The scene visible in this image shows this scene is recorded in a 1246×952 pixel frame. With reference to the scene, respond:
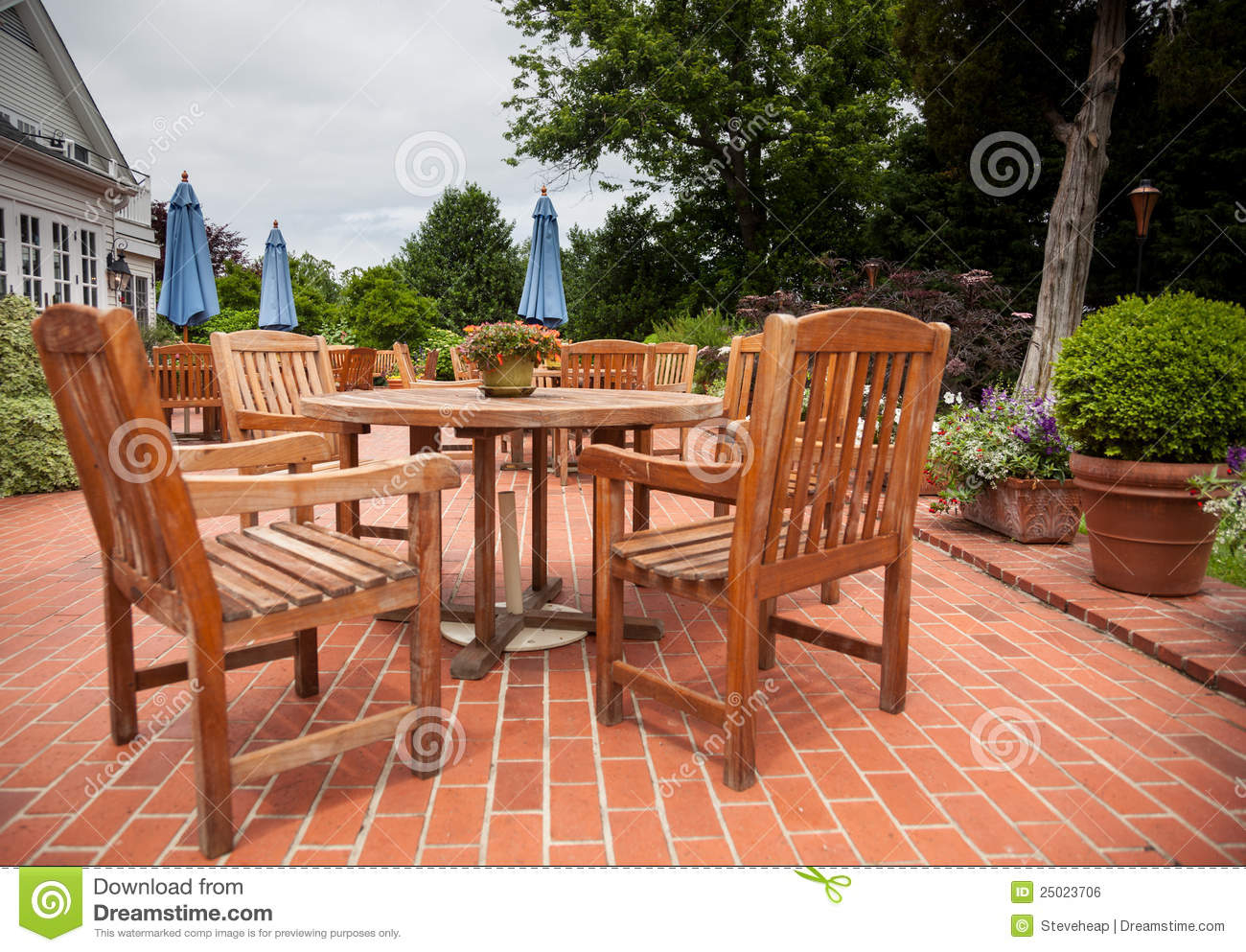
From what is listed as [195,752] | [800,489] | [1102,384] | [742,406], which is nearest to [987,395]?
[1102,384]

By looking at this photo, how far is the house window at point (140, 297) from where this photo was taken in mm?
14812

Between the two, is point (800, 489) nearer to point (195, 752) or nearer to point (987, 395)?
point (195, 752)

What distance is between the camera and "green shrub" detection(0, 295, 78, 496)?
5.59 metres

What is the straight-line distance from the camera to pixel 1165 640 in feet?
9.19

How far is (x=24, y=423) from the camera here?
221 inches

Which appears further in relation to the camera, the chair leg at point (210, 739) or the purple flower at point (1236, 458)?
the purple flower at point (1236, 458)

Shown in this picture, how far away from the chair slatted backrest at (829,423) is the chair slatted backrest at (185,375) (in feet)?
21.2

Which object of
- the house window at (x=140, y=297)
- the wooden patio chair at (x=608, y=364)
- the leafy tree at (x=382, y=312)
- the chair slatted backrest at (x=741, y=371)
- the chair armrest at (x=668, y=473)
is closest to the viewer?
the chair armrest at (x=668, y=473)

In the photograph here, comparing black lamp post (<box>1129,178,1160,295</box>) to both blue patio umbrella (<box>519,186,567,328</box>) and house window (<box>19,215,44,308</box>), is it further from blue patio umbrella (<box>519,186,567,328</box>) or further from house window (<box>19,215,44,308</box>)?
house window (<box>19,215,44,308</box>)

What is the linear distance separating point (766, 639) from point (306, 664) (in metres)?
1.51

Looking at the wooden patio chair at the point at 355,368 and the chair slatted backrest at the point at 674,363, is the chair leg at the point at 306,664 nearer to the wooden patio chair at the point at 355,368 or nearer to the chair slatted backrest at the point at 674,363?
the chair slatted backrest at the point at 674,363

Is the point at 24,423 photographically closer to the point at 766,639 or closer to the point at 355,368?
the point at 355,368

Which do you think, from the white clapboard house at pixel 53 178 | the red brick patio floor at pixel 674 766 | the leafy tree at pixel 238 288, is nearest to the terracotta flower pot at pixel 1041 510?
the red brick patio floor at pixel 674 766

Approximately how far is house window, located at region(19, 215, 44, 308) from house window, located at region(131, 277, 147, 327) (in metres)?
4.20
